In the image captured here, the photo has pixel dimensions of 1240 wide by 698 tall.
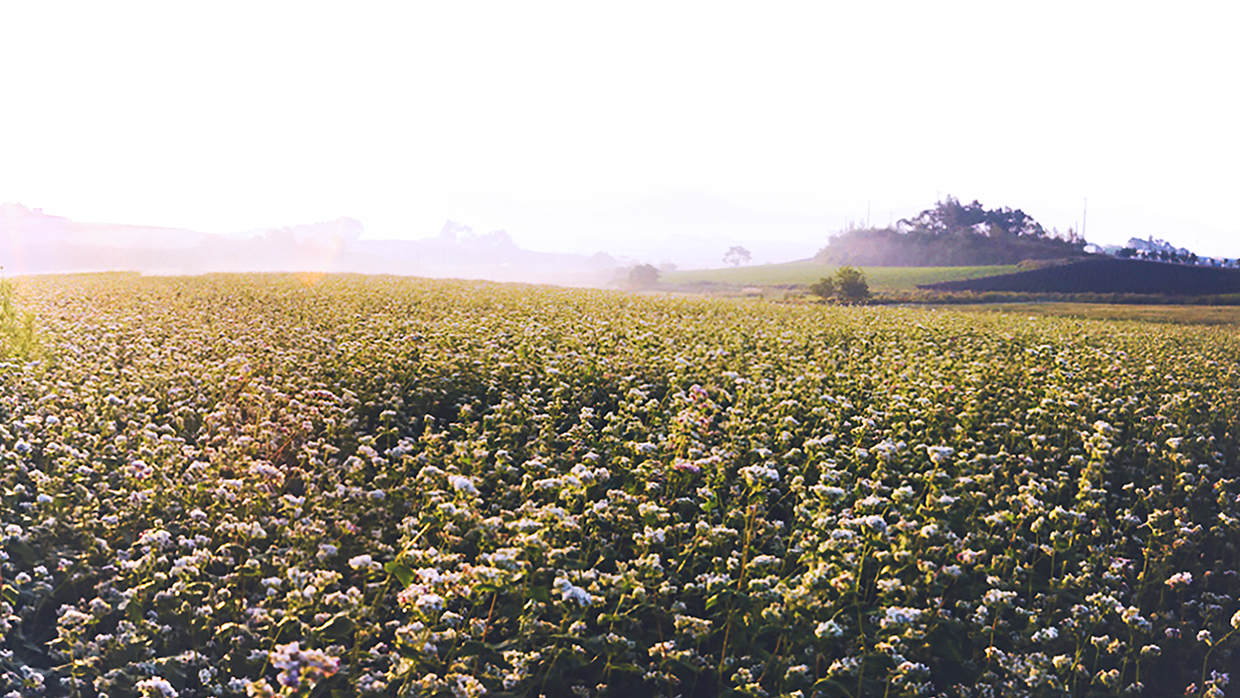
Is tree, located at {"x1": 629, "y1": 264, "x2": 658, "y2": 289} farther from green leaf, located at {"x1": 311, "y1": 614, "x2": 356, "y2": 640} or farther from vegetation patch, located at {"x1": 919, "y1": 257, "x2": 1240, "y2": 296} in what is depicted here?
green leaf, located at {"x1": 311, "y1": 614, "x2": 356, "y2": 640}

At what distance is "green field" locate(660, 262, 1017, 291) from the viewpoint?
12494cm

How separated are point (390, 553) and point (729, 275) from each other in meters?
173

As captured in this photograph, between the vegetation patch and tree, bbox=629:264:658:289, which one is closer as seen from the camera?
the vegetation patch

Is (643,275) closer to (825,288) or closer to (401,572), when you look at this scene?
(825,288)

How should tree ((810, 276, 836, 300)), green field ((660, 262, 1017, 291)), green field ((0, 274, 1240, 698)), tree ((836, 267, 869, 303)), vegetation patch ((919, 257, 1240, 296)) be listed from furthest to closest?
green field ((660, 262, 1017, 291))
vegetation patch ((919, 257, 1240, 296))
tree ((836, 267, 869, 303))
tree ((810, 276, 836, 300))
green field ((0, 274, 1240, 698))

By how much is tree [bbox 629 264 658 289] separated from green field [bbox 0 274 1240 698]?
152 m

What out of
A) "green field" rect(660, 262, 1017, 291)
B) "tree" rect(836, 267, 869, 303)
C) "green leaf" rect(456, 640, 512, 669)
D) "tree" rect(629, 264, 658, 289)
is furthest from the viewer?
"tree" rect(629, 264, 658, 289)

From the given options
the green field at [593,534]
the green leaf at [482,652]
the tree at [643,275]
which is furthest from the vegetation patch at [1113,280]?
the green leaf at [482,652]

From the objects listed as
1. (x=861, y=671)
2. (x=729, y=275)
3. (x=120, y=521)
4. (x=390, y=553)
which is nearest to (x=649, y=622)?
(x=861, y=671)

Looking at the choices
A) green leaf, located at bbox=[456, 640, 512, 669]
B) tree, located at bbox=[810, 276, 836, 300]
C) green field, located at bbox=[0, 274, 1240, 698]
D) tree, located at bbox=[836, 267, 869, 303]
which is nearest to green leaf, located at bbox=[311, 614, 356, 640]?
green field, located at bbox=[0, 274, 1240, 698]

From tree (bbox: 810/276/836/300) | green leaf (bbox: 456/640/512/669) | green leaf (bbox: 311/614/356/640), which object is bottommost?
green leaf (bbox: 456/640/512/669)

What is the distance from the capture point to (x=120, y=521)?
23.9ft

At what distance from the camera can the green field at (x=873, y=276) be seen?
125 meters

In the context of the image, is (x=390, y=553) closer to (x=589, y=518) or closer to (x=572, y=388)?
(x=589, y=518)
